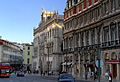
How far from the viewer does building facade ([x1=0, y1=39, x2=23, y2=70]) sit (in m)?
139

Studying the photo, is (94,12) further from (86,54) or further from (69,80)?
(69,80)

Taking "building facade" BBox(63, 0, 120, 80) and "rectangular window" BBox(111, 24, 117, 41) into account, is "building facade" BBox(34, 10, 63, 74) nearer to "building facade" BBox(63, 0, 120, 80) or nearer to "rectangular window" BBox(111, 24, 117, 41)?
"building facade" BBox(63, 0, 120, 80)

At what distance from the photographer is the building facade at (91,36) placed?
5578 centimetres

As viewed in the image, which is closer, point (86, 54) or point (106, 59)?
point (106, 59)

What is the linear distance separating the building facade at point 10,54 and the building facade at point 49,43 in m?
19.5

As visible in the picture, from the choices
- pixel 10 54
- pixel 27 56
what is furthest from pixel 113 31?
pixel 27 56

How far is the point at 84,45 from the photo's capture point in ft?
235

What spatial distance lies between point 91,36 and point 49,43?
42395 mm

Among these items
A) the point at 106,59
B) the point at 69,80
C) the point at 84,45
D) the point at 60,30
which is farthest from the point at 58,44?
the point at 69,80

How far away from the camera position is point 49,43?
108 metres

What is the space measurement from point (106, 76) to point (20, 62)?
143068mm

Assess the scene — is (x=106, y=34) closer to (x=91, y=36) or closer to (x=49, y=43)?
(x=91, y=36)

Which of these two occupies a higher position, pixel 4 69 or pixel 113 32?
pixel 113 32

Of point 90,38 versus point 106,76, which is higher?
point 90,38
